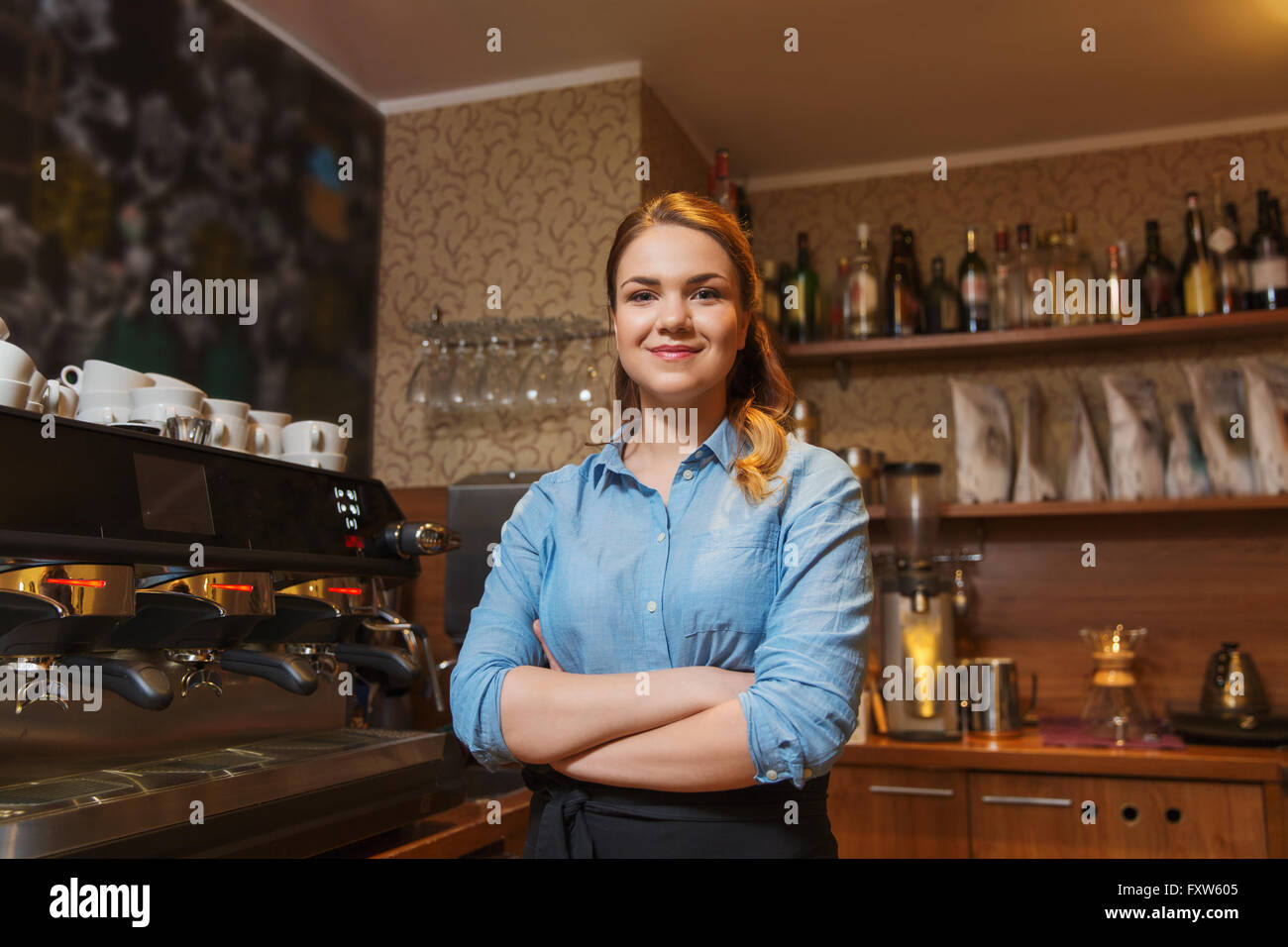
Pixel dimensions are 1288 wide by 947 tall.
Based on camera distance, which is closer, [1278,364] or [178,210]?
[178,210]

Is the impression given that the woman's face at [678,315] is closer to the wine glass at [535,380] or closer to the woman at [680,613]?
the woman at [680,613]

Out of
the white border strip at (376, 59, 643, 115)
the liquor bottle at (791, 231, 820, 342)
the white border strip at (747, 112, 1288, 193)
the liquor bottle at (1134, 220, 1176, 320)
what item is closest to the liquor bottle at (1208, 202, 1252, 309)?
the liquor bottle at (1134, 220, 1176, 320)

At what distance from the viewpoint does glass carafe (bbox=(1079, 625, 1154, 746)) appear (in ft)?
7.85

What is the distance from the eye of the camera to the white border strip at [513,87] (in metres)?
2.53

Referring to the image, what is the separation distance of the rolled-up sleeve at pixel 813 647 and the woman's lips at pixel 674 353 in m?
0.20

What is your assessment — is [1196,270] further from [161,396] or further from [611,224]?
[161,396]

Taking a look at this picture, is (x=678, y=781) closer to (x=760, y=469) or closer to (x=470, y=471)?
(x=760, y=469)

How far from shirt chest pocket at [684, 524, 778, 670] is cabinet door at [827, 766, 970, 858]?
58.4 inches

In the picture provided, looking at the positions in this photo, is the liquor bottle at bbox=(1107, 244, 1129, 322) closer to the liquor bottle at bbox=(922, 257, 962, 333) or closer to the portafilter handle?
the liquor bottle at bbox=(922, 257, 962, 333)

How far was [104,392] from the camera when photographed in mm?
1379

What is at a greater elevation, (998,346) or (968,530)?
(998,346)

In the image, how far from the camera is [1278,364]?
2.60 m

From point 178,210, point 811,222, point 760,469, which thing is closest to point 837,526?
point 760,469

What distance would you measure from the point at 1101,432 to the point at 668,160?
139cm
